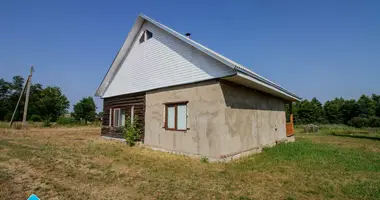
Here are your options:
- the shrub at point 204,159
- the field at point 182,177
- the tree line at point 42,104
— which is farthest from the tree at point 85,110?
the shrub at point 204,159

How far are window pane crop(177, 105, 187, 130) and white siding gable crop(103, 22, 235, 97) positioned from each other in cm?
117

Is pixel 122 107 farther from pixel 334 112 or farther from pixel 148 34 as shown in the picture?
pixel 334 112

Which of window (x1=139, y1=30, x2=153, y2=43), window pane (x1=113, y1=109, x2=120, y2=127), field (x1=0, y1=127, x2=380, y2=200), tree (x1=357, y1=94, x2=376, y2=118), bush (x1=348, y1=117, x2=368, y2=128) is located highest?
window (x1=139, y1=30, x2=153, y2=43)

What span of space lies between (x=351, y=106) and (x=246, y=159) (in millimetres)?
50881

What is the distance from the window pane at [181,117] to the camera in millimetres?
8781

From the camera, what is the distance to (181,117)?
8.94 m

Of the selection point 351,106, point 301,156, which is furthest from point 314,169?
point 351,106

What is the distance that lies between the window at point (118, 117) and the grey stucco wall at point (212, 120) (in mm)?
3064

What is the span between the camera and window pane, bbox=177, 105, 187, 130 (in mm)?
8781

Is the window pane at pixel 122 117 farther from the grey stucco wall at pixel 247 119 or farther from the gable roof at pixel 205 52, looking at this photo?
the grey stucco wall at pixel 247 119

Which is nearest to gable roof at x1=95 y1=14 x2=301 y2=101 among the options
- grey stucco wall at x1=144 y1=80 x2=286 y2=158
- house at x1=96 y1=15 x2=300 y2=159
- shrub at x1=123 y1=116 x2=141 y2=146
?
house at x1=96 y1=15 x2=300 y2=159

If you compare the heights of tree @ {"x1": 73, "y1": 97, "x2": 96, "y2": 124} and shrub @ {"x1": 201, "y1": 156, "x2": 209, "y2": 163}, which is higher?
tree @ {"x1": 73, "y1": 97, "x2": 96, "y2": 124}

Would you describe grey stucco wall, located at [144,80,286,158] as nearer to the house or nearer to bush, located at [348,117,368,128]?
the house

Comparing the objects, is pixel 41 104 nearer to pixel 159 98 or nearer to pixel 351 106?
pixel 159 98
